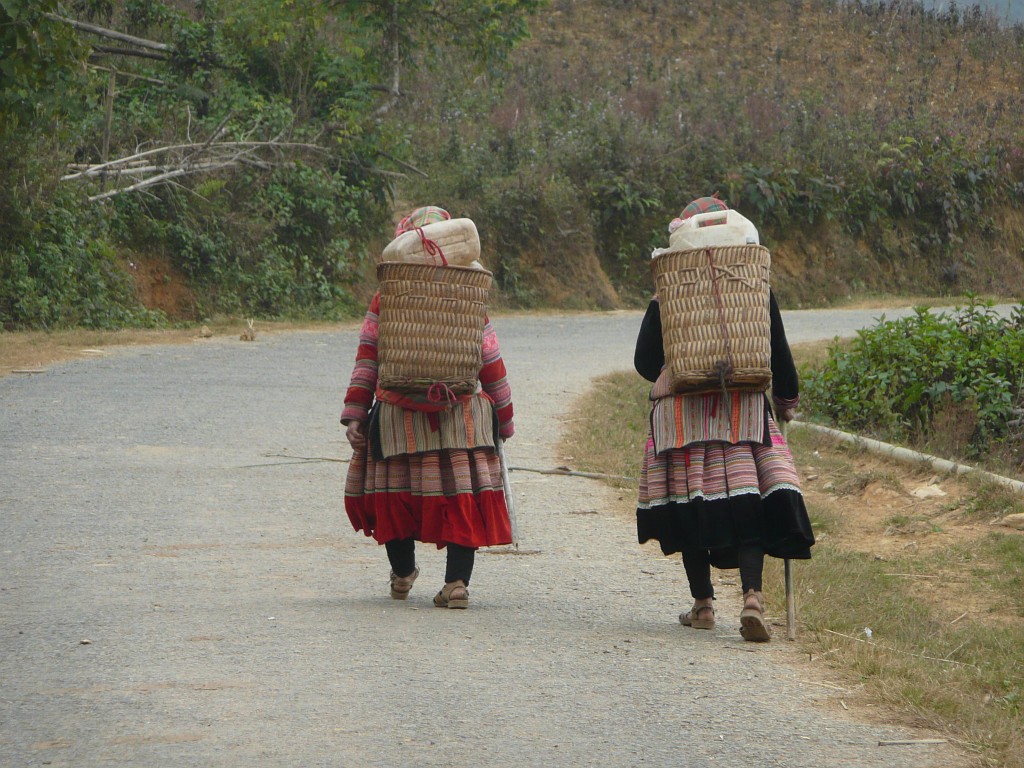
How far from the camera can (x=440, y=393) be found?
572cm

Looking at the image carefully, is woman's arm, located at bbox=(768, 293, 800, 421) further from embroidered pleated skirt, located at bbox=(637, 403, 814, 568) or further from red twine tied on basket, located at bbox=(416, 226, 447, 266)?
red twine tied on basket, located at bbox=(416, 226, 447, 266)

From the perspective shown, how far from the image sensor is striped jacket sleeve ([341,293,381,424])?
5940 mm

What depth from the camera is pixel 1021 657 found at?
5.91 metres

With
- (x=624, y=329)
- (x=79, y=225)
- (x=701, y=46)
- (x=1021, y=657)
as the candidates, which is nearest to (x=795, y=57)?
(x=701, y=46)

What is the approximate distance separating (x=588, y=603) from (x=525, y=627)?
668 millimetres

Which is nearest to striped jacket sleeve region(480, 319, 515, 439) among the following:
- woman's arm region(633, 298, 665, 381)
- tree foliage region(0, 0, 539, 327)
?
woman's arm region(633, 298, 665, 381)

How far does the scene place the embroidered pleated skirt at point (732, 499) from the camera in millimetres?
5480

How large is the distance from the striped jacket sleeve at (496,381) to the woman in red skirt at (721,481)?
660 mm

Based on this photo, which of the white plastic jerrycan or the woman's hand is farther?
the woman's hand

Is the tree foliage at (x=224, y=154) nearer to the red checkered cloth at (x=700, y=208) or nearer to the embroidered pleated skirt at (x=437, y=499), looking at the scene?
the embroidered pleated skirt at (x=437, y=499)

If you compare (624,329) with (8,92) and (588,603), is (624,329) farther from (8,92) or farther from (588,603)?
(588,603)

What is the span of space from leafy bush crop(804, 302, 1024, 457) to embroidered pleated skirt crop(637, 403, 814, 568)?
18.3 ft

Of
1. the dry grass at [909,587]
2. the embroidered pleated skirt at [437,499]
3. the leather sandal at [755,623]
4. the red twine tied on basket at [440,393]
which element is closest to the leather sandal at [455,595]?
the embroidered pleated skirt at [437,499]

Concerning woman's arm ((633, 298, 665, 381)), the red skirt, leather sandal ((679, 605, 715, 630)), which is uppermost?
woman's arm ((633, 298, 665, 381))
